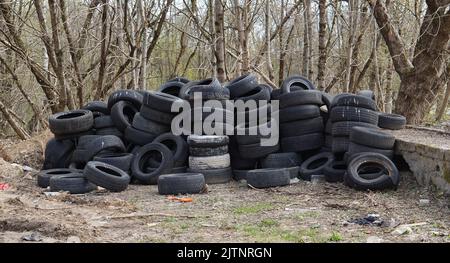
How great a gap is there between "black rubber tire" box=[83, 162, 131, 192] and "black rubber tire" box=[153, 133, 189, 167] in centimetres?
101

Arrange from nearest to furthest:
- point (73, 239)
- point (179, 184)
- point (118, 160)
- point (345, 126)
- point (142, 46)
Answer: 1. point (73, 239)
2. point (179, 184)
3. point (345, 126)
4. point (118, 160)
5. point (142, 46)

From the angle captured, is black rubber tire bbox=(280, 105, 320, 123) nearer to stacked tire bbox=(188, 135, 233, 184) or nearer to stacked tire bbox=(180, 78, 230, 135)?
stacked tire bbox=(180, 78, 230, 135)

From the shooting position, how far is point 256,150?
337 inches

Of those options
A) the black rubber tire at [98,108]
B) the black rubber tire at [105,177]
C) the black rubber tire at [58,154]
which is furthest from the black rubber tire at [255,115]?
the black rubber tire at [58,154]

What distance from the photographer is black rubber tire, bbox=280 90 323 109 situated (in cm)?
872

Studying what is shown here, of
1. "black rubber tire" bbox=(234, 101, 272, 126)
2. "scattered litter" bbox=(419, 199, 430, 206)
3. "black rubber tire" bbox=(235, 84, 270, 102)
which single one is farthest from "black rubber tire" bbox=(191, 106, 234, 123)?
"scattered litter" bbox=(419, 199, 430, 206)

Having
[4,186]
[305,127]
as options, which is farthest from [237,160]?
[4,186]

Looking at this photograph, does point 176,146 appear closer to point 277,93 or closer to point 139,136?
point 139,136

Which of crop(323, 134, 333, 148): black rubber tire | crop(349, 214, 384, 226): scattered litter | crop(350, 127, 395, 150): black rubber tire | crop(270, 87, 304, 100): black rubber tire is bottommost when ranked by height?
crop(349, 214, 384, 226): scattered litter

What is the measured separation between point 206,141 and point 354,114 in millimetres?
2422

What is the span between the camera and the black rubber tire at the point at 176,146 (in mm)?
8555

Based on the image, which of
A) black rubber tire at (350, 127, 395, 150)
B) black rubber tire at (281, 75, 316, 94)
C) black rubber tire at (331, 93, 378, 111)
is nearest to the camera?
black rubber tire at (350, 127, 395, 150)

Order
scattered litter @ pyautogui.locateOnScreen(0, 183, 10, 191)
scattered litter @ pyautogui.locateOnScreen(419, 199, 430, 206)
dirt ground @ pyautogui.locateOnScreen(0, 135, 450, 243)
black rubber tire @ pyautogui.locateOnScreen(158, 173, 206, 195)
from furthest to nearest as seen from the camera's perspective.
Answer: scattered litter @ pyautogui.locateOnScreen(0, 183, 10, 191)
black rubber tire @ pyautogui.locateOnScreen(158, 173, 206, 195)
scattered litter @ pyautogui.locateOnScreen(419, 199, 430, 206)
dirt ground @ pyautogui.locateOnScreen(0, 135, 450, 243)

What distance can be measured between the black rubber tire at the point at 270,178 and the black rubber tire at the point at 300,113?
1.22m
